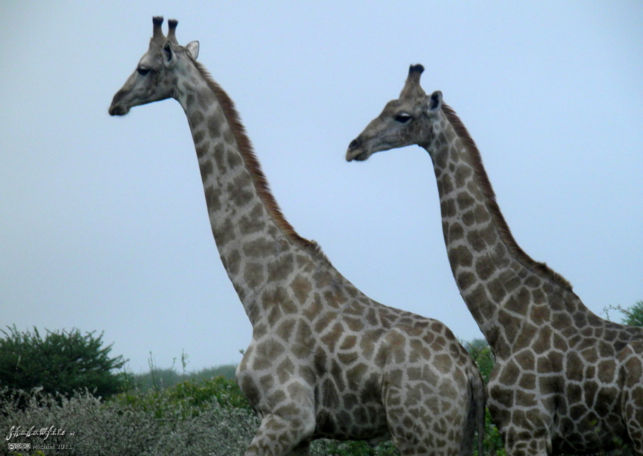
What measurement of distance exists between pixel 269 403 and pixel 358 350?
941 millimetres

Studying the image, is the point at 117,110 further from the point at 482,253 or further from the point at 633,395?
the point at 633,395

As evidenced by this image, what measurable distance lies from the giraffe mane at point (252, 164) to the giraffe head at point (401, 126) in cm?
95

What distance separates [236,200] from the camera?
31.6 ft

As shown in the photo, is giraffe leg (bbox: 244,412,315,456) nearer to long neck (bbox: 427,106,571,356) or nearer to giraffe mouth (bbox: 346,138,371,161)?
long neck (bbox: 427,106,571,356)

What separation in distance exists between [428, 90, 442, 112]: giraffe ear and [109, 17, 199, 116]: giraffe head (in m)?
2.58

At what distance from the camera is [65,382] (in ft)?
58.0

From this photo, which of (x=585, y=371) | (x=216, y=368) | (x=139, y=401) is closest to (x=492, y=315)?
(x=585, y=371)

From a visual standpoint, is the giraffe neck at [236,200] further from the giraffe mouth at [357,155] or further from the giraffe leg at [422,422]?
the giraffe leg at [422,422]

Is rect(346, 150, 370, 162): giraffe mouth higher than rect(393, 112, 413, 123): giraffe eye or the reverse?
the reverse

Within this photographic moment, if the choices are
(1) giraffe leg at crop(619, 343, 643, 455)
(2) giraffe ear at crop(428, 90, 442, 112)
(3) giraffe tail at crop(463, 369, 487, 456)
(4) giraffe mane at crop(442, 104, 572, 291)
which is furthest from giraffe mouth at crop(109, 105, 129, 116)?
(1) giraffe leg at crop(619, 343, 643, 455)

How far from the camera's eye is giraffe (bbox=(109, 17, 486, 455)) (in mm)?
8539

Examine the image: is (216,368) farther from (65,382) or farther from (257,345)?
(257,345)

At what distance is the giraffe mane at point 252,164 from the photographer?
9555mm

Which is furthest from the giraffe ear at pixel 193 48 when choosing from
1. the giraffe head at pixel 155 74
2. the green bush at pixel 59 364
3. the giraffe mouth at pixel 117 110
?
the green bush at pixel 59 364
